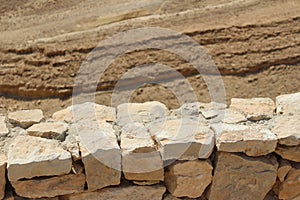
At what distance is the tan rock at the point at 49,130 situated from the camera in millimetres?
3342

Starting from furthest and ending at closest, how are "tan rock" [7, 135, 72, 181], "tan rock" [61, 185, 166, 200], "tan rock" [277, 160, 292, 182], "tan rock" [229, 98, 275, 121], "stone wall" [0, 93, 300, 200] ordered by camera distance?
"tan rock" [229, 98, 275, 121]
"tan rock" [277, 160, 292, 182]
"tan rock" [61, 185, 166, 200]
"stone wall" [0, 93, 300, 200]
"tan rock" [7, 135, 72, 181]

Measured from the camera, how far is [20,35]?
12.8 m

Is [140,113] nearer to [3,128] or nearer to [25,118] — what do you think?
[25,118]

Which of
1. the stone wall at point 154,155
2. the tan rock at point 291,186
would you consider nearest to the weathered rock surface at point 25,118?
the stone wall at point 154,155

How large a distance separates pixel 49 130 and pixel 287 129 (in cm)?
159

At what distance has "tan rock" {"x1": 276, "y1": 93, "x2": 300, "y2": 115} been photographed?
11.7ft

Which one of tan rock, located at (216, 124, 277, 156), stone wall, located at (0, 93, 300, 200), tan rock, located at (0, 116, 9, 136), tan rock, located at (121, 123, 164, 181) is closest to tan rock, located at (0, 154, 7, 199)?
stone wall, located at (0, 93, 300, 200)

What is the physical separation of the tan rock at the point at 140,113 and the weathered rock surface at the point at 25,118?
58 cm

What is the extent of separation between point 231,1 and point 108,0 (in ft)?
11.5

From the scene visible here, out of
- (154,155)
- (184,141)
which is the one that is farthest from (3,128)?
(184,141)

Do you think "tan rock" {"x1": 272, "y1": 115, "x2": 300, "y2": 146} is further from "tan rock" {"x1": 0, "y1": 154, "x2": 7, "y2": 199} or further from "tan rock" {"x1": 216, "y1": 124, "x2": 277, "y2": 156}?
"tan rock" {"x1": 0, "y1": 154, "x2": 7, "y2": 199}

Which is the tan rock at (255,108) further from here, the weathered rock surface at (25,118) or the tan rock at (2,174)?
the tan rock at (2,174)

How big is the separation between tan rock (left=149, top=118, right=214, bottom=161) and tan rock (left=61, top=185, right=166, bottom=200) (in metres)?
0.24

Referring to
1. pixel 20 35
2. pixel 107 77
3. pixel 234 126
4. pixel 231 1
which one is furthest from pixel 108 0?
pixel 234 126
